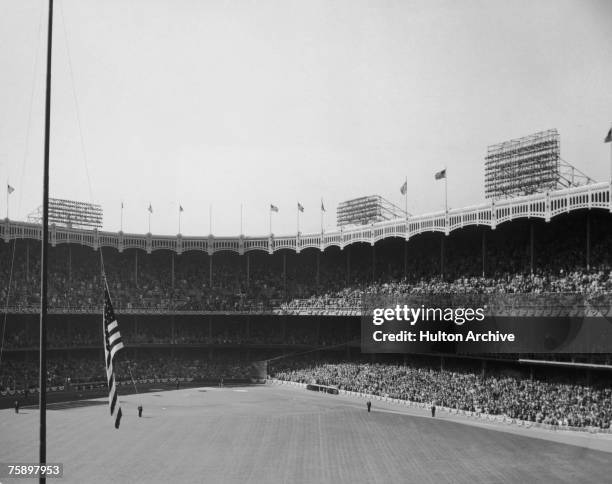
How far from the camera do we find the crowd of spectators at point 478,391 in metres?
43.7

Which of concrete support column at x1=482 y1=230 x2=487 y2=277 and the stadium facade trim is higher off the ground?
the stadium facade trim

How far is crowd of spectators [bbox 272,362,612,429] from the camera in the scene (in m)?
43.7

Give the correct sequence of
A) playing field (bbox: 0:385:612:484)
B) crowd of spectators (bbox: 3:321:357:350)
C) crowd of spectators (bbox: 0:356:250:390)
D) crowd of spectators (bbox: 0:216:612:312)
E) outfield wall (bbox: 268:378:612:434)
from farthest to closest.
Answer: crowd of spectators (bbox: 3:321:357:350), crowd of spectators (bbox: 0:356:250:390), crowd of spectators (bbox: 0:216:612:312), outfield wall (bbox: 268:378:612:434), playing field (bbox: 0:385:612:484)

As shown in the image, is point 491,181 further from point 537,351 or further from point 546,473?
point 546,473

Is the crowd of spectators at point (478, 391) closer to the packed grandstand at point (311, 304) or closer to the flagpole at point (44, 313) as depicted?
the packed grandstand at point (311, 304)

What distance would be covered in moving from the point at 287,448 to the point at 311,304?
3758 cm

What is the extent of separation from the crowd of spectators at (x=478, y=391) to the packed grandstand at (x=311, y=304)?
12 centimetres

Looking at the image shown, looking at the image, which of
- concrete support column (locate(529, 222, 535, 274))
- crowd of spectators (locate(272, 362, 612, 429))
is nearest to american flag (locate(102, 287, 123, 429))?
crowd of spectators (locate(272, 362, 612, 429))

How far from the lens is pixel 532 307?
163ft

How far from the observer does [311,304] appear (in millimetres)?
75562

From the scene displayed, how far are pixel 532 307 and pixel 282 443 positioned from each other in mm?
22466

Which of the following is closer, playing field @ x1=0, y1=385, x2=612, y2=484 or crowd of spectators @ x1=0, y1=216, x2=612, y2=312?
playing field @ x1=0, y1=385, x2=612, y2=484

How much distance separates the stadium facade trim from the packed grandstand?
3.09 m

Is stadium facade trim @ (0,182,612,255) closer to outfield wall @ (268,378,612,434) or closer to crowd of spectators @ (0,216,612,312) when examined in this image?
crowd of spectators @ (0,216,612,312)
